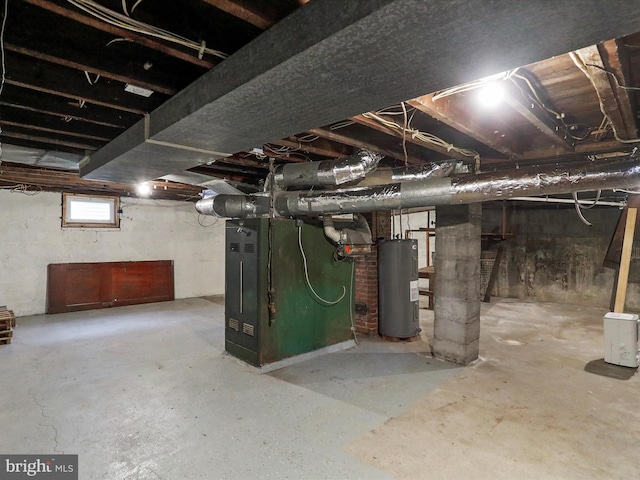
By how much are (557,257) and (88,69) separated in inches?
303

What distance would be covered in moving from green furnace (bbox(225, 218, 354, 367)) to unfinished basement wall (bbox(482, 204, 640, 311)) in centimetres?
482

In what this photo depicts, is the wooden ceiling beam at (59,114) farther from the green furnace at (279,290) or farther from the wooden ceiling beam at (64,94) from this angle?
the green furnace at (279,290)

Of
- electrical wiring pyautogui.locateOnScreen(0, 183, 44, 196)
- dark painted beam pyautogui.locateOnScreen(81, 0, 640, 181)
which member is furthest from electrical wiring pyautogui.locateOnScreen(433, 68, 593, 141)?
electrical wiring pyautogui.locateOnScreen(0, 183, 44, 196)

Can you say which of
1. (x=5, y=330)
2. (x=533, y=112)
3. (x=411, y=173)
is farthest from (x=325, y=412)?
(x=5, y=330)

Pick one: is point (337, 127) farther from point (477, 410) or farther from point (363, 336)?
point (363, 336)

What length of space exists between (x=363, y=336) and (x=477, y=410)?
203 cm

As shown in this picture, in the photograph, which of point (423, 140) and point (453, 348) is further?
point (453, 348)

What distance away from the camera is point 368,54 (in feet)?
3.73

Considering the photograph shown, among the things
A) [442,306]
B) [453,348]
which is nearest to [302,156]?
[442,306]

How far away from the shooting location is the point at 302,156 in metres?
3.67

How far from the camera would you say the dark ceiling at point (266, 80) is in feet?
Result: 3.55

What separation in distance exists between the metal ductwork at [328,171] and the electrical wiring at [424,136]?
18.3 inches

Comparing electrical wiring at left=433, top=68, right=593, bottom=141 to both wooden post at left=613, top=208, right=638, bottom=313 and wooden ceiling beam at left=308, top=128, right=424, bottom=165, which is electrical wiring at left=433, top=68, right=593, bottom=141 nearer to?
wooden ceiling beam at left=308, top=128, right=424, bottom=165

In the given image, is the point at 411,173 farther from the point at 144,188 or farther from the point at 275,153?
the point at 144,188
